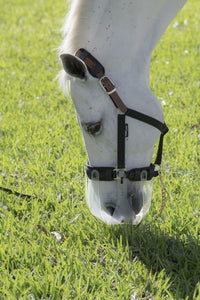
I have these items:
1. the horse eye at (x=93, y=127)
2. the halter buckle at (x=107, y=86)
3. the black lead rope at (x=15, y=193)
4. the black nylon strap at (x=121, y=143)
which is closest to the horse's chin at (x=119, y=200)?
the black nylon strap at (x=121, y=143)

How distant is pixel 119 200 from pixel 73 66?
90 cm

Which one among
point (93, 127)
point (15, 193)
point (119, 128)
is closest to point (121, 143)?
point (119, 128)

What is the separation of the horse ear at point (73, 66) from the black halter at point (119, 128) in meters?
0.09

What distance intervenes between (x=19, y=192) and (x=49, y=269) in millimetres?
1166

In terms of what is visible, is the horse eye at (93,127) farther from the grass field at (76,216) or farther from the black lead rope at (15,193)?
the black lead rope at (15,193)

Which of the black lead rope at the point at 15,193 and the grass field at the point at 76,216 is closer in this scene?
the grass field at the point at 76,216

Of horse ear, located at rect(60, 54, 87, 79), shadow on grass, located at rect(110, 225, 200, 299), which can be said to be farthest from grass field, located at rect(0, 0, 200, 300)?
horse ear, located at rect(60, 54, 87, 79)

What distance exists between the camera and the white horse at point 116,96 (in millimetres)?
2770

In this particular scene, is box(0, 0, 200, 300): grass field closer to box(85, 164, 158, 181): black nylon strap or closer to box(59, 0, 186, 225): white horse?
box(59, 0, 186, 225): white horse

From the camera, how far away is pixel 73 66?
2.64 metres

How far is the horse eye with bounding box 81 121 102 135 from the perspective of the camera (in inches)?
110

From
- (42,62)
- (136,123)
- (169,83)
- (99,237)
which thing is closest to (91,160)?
(136,123)

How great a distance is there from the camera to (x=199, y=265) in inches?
113

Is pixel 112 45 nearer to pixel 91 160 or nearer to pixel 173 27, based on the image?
pixel 91 160
